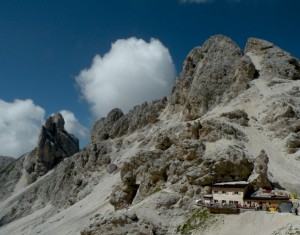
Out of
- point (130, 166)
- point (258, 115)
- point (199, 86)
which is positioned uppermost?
point (199, 86)

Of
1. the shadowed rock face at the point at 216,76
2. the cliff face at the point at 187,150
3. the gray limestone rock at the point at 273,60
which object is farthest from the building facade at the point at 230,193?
the gray limestone rock at the point at 273,60

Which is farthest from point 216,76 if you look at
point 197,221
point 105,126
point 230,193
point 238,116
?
point 105,126

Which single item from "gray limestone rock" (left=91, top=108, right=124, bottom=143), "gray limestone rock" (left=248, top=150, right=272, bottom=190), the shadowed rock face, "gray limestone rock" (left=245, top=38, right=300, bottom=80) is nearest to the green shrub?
"gray limestone rock" (left=248, top=150, right=272, bottom=190)

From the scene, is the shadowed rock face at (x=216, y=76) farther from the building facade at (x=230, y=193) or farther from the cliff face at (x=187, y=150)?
the building facade at (x=230, y=193)

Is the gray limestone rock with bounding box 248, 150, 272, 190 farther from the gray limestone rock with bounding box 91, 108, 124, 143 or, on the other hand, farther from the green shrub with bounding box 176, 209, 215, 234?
the gray limestone rock with bounding box 91, 108, 124, 143

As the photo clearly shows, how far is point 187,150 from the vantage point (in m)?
69.7

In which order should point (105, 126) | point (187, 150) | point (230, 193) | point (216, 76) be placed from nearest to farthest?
point (230, 193) → point (187, 150) → point (216, 76) → point (105, 126)

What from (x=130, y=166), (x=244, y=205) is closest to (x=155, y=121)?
(x=130, y=166)

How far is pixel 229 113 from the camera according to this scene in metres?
88.7

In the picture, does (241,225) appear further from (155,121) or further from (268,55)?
(155,121)

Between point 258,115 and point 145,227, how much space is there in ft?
147

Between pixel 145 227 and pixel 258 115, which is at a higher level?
pixel 258 115

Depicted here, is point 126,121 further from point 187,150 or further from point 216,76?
point 187,150

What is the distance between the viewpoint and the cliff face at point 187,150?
63.1 m
